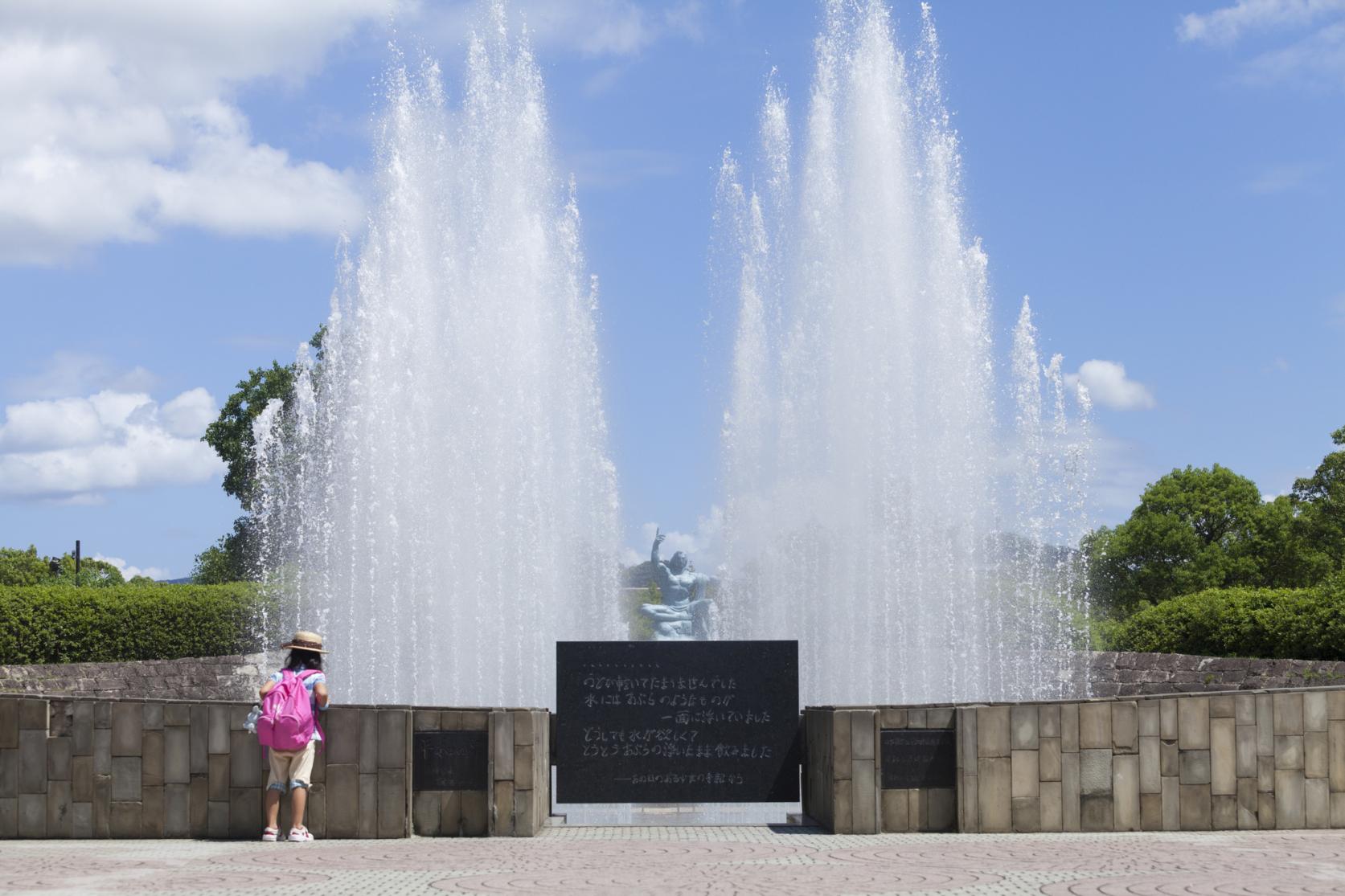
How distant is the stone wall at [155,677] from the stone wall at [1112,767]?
1242 cm

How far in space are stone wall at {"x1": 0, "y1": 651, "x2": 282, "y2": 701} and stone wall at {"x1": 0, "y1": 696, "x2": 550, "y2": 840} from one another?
9.94 m

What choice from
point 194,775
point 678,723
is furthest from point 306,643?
point 678,723

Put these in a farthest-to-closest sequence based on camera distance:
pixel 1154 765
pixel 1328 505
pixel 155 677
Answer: pixel 1328 505
pixel 155 677
pixel 1154 765

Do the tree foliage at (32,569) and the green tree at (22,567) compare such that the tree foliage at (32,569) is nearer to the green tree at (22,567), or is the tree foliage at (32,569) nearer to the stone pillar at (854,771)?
the green tree at (22,567)

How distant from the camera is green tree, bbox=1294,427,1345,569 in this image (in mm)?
41312

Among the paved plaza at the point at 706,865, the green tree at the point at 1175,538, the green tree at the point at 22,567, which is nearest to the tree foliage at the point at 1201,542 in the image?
the green tree at the point at 1175,538

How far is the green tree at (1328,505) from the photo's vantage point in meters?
41.3

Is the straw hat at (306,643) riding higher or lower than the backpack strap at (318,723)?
higher

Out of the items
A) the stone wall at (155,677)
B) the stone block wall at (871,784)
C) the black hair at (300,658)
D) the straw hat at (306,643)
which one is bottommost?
the stone wall at (155,677)

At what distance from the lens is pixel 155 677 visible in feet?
68.8

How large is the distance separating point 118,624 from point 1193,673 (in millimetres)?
16062

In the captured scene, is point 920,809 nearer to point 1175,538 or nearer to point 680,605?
point 680,605

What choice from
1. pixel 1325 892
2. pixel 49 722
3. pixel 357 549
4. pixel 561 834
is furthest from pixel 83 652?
pixel 1325 892

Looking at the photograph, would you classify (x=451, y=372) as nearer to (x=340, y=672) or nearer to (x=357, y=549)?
(x=357, y=549)
